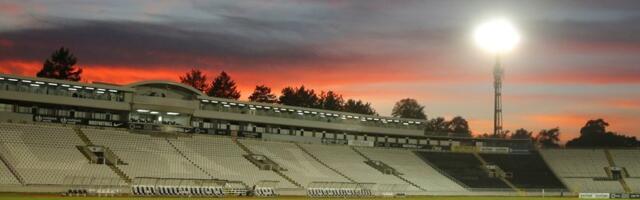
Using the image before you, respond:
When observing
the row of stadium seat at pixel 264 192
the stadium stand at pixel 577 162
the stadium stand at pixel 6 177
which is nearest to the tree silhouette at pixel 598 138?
the stadium stand at pixel 577 162

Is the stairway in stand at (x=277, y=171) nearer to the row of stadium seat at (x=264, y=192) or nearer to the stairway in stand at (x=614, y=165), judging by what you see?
the row of stadium seat at (x=264, y=192)

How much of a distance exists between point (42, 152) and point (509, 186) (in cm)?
6340

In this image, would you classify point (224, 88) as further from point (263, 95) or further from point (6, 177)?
point (6, 177)

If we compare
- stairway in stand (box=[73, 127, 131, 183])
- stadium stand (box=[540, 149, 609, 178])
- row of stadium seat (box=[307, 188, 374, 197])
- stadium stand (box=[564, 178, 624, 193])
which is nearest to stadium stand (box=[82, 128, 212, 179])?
stairway in stand (box=[73, 127, 131, 183])

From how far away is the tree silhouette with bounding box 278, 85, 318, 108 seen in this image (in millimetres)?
167625

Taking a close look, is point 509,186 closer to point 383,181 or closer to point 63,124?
point 383,181

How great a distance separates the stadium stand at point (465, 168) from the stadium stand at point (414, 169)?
8.10 feet

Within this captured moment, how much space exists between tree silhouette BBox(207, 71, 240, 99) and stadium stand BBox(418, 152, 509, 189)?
5007cm

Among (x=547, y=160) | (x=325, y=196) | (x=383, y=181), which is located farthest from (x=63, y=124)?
(x=547, y=160)

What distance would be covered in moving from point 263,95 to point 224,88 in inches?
405

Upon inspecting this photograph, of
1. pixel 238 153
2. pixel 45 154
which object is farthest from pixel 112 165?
pixel 238 153

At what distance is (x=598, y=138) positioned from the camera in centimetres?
17125

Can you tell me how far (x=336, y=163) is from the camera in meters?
107

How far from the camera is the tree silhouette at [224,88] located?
160 metres
